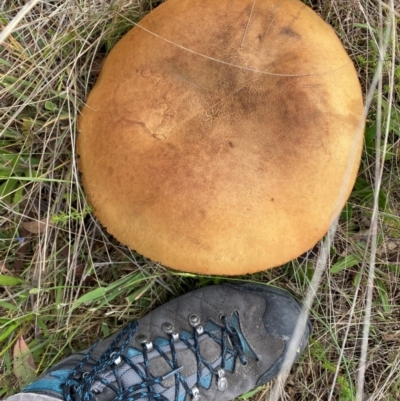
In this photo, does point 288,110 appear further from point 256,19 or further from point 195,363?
point 195,363

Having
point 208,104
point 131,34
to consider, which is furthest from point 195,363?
point 131,34

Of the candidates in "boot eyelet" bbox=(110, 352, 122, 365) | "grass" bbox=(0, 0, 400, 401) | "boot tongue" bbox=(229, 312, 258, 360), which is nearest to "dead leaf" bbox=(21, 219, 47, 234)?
"grass" bbox=(0, 0, 400, 401)

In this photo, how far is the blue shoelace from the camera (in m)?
2.05

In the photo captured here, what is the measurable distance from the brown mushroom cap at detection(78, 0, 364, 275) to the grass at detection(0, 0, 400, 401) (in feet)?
1.26

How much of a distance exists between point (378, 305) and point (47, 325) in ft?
5.33

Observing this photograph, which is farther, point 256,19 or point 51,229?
point 51,229

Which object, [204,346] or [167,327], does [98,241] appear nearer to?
[167,327]

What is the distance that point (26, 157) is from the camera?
86.7 inches

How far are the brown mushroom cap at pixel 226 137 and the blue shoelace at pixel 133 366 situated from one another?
0.68 metres

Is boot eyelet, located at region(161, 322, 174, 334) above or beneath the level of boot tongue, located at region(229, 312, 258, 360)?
above

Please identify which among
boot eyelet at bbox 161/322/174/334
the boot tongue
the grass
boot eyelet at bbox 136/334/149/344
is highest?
the grass

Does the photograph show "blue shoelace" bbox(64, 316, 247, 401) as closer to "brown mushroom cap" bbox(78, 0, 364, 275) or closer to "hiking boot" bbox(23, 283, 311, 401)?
"hiking boot" bbox(23, 283, 311, 401)

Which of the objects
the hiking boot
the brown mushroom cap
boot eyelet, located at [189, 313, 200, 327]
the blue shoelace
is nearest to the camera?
the brown mushroom cap

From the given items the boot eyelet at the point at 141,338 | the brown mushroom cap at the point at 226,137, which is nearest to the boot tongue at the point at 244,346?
the boot eyelet at the point at 141,338
